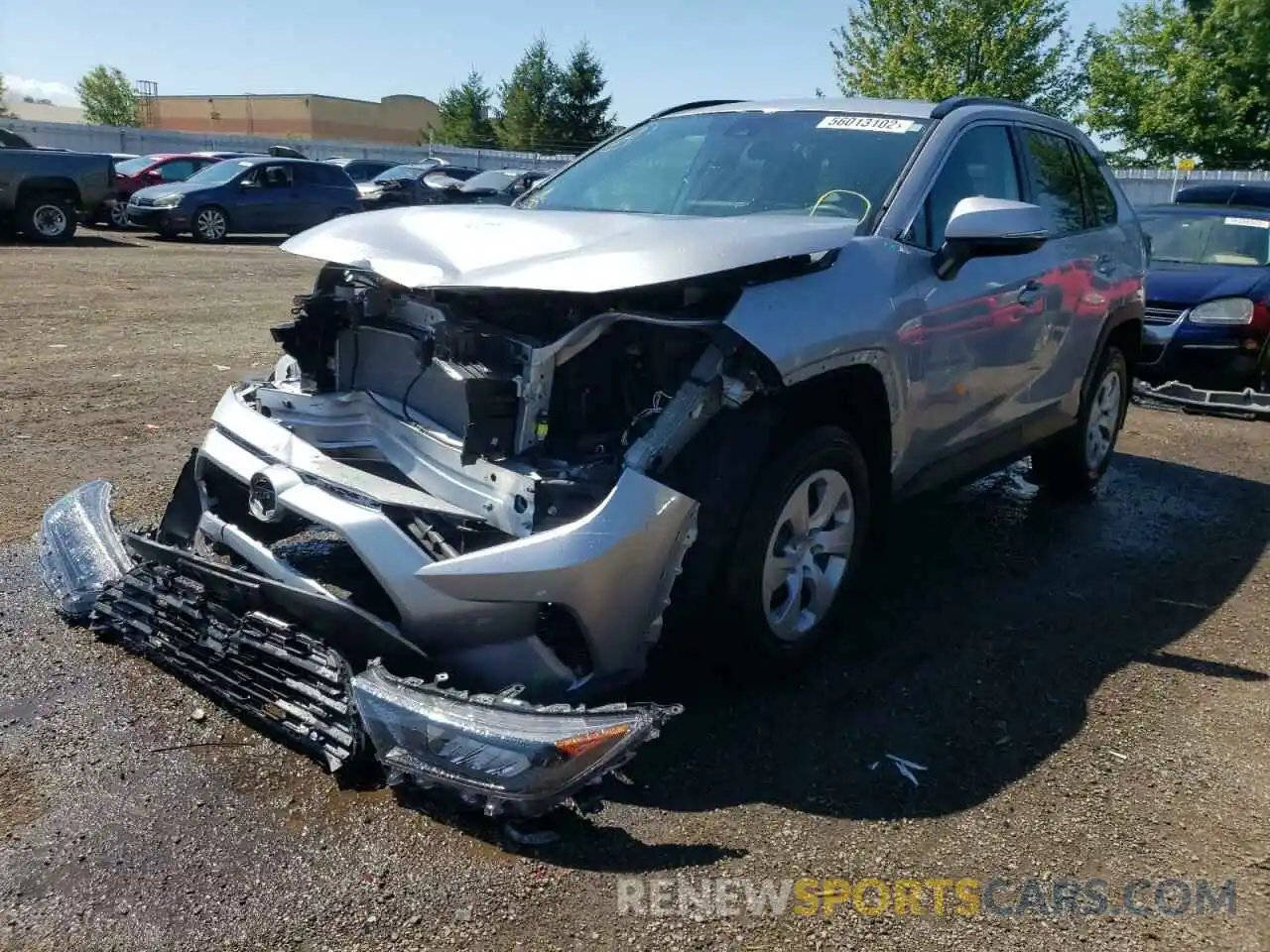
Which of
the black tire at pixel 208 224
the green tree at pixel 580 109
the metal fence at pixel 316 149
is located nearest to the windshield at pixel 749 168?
the black tire at pixel 208 224

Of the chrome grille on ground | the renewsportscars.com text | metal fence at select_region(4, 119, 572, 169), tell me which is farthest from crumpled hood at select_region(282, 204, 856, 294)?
metal fence at select_region(4, 119, 572, 169)

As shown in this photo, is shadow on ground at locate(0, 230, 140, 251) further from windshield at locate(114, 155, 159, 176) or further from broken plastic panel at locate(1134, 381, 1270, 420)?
broken plastic panel at locate(1134, 381, 1270, 420)

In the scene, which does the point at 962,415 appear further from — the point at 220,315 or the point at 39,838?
the point at 220,315

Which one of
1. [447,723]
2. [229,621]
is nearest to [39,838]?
[229,621]

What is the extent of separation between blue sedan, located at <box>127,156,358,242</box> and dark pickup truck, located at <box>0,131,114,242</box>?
6.36 feet

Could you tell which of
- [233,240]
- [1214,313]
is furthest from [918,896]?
[233,240]

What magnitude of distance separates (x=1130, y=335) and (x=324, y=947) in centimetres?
530

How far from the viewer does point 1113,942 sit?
2.57 m

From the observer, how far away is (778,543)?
140 inches

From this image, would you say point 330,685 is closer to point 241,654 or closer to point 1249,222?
point 241,654

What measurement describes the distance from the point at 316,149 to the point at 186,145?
186 inches

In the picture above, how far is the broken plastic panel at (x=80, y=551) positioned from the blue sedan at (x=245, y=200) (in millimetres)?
16200

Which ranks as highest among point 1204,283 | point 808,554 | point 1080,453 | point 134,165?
point 134,165

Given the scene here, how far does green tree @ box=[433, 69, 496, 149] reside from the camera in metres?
69.2
